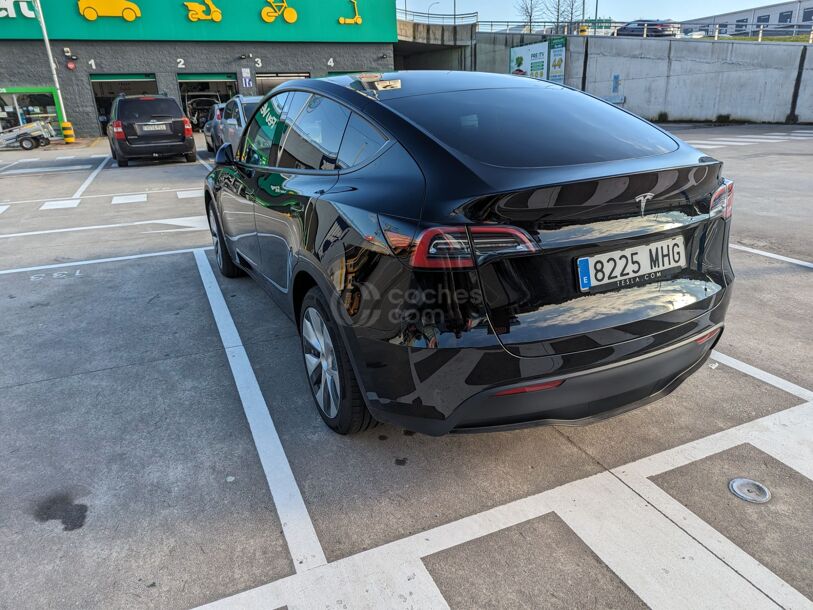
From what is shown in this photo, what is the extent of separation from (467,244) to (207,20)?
30.8 m

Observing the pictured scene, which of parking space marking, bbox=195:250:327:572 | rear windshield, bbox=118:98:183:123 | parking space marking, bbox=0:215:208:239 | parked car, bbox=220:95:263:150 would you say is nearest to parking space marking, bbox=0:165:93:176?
rear windshield, bbox=118:98:183:123

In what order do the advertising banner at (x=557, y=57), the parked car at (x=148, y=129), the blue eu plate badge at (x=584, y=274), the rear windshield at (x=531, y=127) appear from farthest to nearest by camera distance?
the advertising banner at (x=557, y=57), the parked car at (x=148, y=129), the rear windshield at (x=531, y=127), the blue eu plate badge at (x=584, y=274)

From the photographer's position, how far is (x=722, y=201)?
8.36 ft

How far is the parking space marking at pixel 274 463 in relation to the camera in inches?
87.8

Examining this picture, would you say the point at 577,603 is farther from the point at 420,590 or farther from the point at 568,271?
the point at 568,271

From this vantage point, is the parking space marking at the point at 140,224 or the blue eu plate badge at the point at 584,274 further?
the parking space marking at the point at 140,224

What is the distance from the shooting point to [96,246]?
7.04 meters

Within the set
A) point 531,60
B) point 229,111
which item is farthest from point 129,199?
point 531,60

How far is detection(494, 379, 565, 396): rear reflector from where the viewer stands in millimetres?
2133

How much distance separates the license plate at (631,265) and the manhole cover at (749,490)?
3.19ft

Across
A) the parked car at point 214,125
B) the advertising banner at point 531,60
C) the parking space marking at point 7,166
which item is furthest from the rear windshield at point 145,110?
the advertising banner at point 531,60

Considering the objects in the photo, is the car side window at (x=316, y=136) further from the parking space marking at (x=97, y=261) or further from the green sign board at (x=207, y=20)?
Result: the green sign board at (x=207, y=20)

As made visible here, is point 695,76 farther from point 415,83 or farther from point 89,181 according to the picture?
point 415,83

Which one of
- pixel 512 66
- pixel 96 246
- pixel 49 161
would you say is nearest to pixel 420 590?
pixel 96 246
